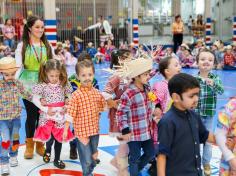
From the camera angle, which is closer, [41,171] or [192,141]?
[192,141]

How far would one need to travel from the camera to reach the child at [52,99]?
4.14 m

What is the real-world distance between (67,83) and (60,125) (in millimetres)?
454

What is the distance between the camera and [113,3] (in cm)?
1788

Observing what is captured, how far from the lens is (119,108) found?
3469mm

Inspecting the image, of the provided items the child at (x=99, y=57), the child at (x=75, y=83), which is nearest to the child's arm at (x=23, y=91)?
the child at (x=75, y=83)

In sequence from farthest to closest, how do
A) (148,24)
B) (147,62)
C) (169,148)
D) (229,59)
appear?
(148,24)
(229,59)
(147,62)
(169,148)

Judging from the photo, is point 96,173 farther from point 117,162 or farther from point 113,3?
point 113,3

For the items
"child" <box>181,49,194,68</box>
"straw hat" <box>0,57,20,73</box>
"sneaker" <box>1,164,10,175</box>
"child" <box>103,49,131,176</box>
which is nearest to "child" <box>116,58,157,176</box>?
"child" <box>103,49,131,176</box>

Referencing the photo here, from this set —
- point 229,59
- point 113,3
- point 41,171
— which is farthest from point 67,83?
point 113,3

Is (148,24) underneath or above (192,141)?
above

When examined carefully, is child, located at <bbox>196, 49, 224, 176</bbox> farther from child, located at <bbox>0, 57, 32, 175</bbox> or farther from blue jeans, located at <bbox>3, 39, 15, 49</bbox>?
blue jeans, located at <bbox>3, 39, 15, 49</bbox>

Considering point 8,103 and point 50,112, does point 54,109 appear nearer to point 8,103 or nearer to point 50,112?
point 50,112

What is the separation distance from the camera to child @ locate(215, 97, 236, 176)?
8.63ft

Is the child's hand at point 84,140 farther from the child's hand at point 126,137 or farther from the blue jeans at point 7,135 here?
the blue jeans at point 7,135
